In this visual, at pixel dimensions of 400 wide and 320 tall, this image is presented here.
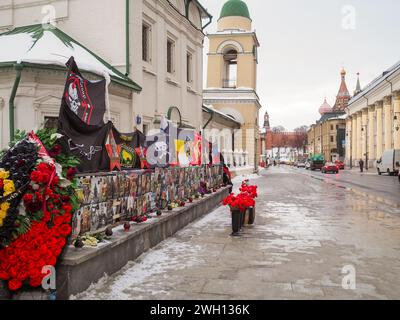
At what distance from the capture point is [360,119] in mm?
76812

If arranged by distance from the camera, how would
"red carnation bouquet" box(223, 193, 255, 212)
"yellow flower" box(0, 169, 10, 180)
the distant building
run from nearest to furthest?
"yellow flower" box(0, 169, 10, 180) → "red carnation bouquet" box(223, 193, 255, 212) → the distant building

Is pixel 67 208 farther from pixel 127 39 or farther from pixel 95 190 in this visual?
pixel 127 39

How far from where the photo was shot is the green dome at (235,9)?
43.0 metres

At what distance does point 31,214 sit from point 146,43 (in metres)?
13.3

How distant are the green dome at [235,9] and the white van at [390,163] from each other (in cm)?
1939

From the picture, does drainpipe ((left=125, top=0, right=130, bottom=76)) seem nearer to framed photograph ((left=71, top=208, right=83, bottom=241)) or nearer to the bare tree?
framed photograph ((left=71, top=208, right=83, bottom=241))

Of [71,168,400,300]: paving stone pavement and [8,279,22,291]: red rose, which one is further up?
[8,279,22,291]: red rose

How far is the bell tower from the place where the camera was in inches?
1651

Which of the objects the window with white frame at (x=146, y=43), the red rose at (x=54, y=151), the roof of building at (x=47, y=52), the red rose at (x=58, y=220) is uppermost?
the window with white frame at (x=146, y=43)

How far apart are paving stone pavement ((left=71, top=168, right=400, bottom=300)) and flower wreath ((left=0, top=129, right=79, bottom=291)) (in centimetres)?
71

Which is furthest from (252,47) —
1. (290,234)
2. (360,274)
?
(360,274)

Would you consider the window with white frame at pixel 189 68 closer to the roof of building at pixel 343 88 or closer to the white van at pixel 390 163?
the white van at pixel 390 163

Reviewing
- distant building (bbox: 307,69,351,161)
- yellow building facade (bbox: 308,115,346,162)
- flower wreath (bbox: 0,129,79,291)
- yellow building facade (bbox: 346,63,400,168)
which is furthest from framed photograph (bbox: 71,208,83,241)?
yellow building facade (bbox: 308,115,346,162)

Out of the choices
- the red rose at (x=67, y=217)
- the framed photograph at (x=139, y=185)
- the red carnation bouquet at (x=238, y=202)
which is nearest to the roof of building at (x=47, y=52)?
the framed photograph at (x=139, y=185)
